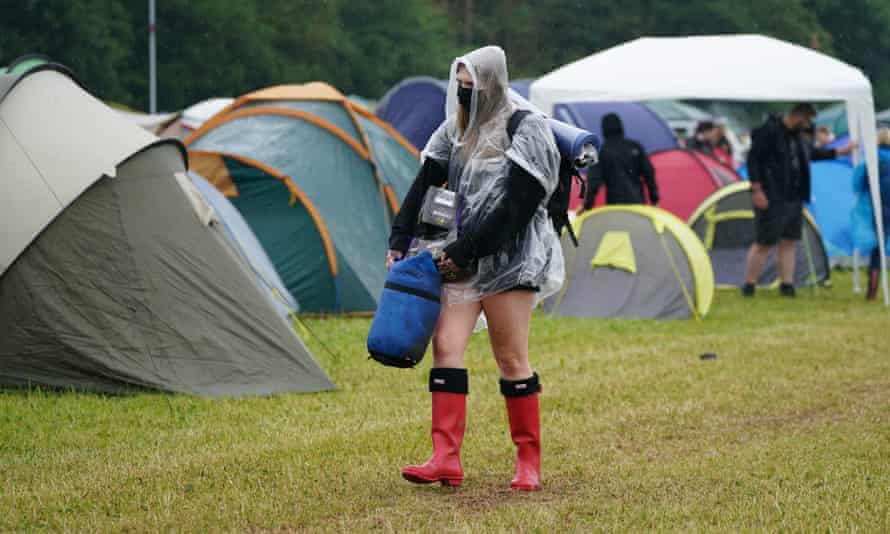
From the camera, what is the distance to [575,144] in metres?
5.93

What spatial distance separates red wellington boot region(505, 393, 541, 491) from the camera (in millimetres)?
5914

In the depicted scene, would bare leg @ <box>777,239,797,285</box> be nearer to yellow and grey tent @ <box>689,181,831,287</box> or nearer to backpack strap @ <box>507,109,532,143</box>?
yellow and grey tent @ <box>689,181,831,287</box>

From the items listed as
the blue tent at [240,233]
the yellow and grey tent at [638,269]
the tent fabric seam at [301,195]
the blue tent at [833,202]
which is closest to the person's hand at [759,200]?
the yellow and grey tent at [638,269]

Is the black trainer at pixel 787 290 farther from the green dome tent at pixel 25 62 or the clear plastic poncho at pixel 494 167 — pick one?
the clear plastic poncho at pixel 494 167

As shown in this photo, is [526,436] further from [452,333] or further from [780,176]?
[780,176]

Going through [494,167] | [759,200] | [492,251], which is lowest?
[759,200]

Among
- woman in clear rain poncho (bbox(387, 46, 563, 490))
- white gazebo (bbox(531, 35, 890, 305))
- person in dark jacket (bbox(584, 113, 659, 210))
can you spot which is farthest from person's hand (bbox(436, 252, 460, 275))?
white gazebo (bbox(531, 35, 890, 305))

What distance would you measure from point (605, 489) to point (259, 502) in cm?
135

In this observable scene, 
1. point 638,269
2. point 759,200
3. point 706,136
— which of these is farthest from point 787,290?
point 706,136

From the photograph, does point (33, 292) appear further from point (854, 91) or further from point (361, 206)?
point (854, 91)

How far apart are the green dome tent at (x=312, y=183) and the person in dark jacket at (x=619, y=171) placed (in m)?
1.85

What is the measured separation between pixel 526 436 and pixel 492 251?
77 cm

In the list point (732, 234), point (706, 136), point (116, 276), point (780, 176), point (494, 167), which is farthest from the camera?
point (706, 136)

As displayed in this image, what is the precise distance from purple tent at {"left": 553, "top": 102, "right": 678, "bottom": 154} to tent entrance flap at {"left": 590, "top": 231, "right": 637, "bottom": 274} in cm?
780
